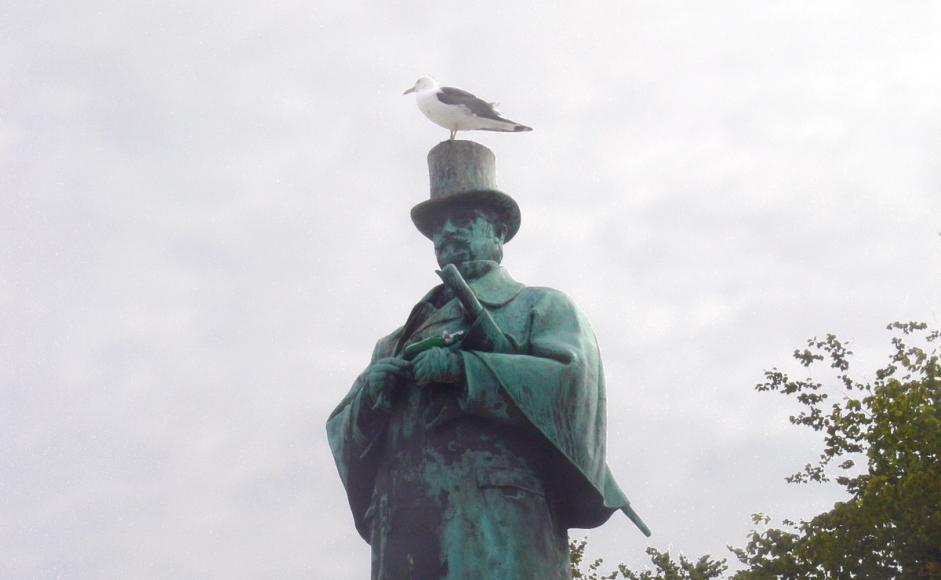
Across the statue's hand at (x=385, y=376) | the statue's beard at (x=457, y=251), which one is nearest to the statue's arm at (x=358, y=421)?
the statue's hand at (x=385, y=376)

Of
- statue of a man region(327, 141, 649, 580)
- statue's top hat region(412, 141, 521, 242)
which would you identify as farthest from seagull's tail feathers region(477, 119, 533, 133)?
statue of a man region(327, 141, 649, 580)

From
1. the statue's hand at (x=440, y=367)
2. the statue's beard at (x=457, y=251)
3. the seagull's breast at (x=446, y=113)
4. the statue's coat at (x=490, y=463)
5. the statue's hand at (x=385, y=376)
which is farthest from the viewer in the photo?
the seagull's breast at (x=446, y=113)

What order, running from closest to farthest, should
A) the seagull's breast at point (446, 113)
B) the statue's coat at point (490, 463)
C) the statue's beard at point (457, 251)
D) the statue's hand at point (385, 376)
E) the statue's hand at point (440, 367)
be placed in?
the statue's coat at point (490, 463)
the statue's hand at point (440, 367)
the statue's hand at point (385, 376)
the statue's beard at point (457, 251)
the seagull's breast at point (446, 113)

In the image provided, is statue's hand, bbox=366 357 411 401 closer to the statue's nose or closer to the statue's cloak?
the statue's cloak

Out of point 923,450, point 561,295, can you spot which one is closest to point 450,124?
point 561,295

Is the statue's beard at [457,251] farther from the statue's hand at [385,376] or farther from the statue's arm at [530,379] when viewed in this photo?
the statue's hand at [385,376]

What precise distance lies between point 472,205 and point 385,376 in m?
1.19

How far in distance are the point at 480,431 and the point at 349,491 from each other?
0.86m

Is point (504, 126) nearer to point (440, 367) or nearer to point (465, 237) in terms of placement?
point (465, 237)

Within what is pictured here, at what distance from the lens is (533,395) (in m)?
5.15

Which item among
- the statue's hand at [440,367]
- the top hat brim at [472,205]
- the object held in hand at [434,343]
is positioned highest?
the top hat brim at [472,205]

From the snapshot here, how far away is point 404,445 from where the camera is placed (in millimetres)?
5340

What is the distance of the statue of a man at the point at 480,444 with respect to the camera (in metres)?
5.05

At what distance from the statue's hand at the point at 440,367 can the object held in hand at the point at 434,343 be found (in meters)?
0.15
